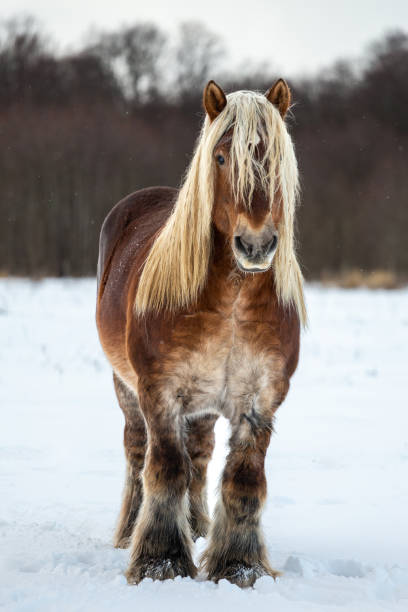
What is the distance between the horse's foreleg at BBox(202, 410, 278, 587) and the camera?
2.98 m

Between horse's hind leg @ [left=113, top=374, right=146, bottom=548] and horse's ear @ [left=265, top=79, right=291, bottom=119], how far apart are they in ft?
5.55

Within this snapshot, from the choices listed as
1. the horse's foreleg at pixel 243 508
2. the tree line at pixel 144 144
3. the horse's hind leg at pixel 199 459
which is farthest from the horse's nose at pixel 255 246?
the tree line at pixel 144 144

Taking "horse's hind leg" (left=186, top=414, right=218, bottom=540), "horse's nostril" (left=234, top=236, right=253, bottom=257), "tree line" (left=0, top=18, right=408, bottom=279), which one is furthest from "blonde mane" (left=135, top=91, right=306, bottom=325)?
"tree line" (left=0, top=18, right=408, bottom=279)

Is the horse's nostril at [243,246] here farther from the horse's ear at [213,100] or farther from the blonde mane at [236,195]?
the horse's ear at [213,100]

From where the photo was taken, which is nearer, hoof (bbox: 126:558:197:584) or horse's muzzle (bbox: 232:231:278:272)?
horse's muzzle (bbox: 232:231:278:272)

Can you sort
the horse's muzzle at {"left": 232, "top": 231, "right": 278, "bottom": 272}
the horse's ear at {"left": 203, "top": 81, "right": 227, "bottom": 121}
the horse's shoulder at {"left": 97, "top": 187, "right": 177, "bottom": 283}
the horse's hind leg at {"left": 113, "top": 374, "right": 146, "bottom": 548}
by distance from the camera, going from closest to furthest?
the horse's muzzle at {"left": 232, "top": 231, "right": 278, "bottom": 272}
the horse's ear at {"left": 203, "top": 81, "right": 227, "bottom": 121}
the horse's hind leg at {"left": 113, "top": 374, "right": 146, "bottom": 548}
the horse's shoulder at {"left": 97, "top": 187, "right": 177, "bottom": 283}

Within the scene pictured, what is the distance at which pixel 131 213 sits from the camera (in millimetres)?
4484

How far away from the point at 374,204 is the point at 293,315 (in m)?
18.6

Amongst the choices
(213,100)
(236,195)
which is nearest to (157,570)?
(236,195)

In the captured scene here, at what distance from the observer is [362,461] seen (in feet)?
16.7

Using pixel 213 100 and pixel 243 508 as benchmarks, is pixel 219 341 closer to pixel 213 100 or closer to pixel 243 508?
pixel 243 508

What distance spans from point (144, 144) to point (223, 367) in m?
17.6

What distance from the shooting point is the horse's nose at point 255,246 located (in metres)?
2.54

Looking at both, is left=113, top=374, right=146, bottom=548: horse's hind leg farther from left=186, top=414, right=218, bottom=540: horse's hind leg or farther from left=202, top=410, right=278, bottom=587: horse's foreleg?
left=202, top=410, right=278, bottom=587: horse's foreleg
